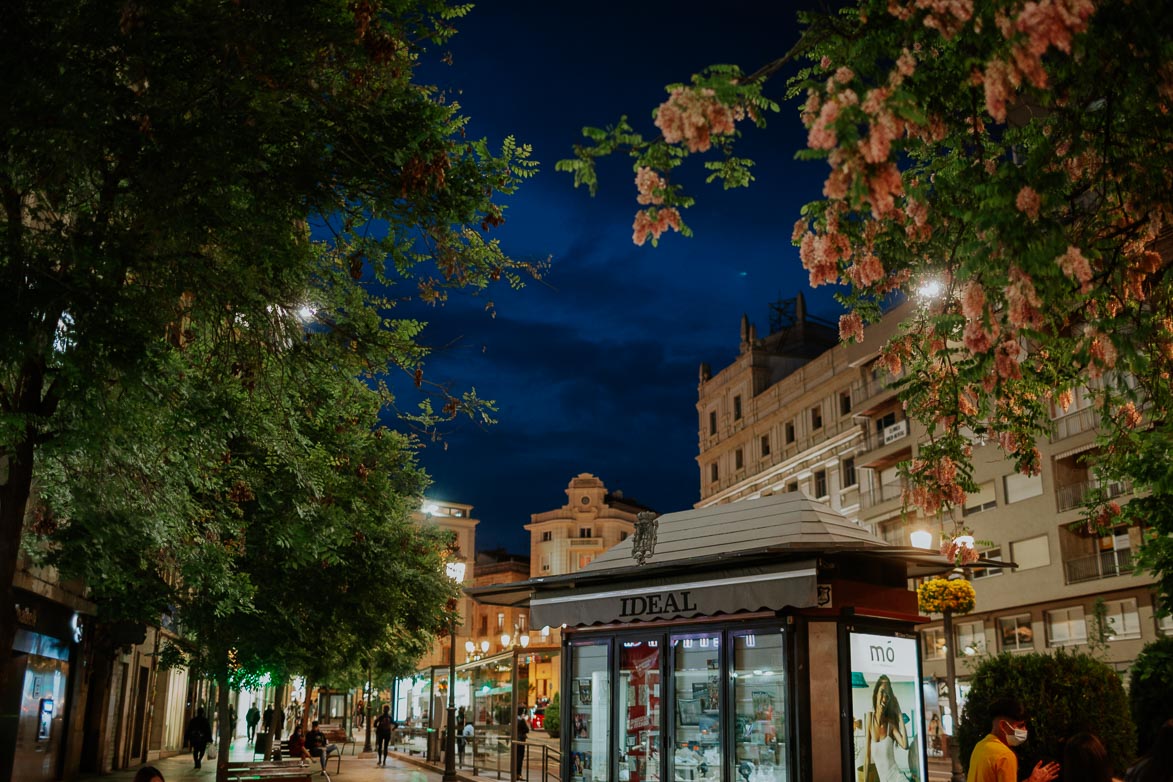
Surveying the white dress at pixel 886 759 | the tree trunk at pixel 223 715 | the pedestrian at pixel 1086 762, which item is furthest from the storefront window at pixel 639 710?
the tree trunk at pixel 223 715

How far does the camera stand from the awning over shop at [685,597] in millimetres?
11047

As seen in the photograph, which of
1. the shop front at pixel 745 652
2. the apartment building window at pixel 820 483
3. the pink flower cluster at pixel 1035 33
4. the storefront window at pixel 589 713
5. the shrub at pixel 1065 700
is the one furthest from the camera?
the apartment building window at pixel 820 483

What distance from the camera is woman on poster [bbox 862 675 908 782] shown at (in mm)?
11477

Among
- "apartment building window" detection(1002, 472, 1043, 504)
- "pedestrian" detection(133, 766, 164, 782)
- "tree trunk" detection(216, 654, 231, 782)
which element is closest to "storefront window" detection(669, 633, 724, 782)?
"pedestrian" detection(133, 766, 164, 782)

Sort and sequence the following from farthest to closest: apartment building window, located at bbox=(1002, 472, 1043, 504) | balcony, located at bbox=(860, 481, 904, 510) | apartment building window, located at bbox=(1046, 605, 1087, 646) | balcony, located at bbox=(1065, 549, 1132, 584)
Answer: balcony, located at bbox=(860, 481, 904, 510), apartment building window, located at bbox=(1002, 472, 1043, 504), apartment building window, located at bbox=(1046, 605, 1087, 646), balcony, located at bbox=(1065, 549, 1132, 584)

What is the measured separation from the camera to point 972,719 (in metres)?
14.0

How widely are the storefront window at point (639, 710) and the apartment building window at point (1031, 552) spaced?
102 ft

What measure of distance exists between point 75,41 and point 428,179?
2.86 m

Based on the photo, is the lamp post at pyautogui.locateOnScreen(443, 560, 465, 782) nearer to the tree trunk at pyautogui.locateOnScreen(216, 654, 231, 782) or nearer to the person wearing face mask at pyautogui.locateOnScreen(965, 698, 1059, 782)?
the tree trunk at pyautogui.locateOnScreen(216, 654, 231, 782)

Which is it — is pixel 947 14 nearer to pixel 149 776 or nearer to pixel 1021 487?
pixel 149 776

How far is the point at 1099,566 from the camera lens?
3769 cm

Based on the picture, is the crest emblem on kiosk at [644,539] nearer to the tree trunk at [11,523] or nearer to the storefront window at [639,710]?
the storefront window at [639,710]

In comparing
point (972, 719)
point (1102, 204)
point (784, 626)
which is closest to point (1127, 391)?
point (1102, 204)

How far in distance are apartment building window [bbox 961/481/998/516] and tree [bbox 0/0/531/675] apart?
38.7 m
